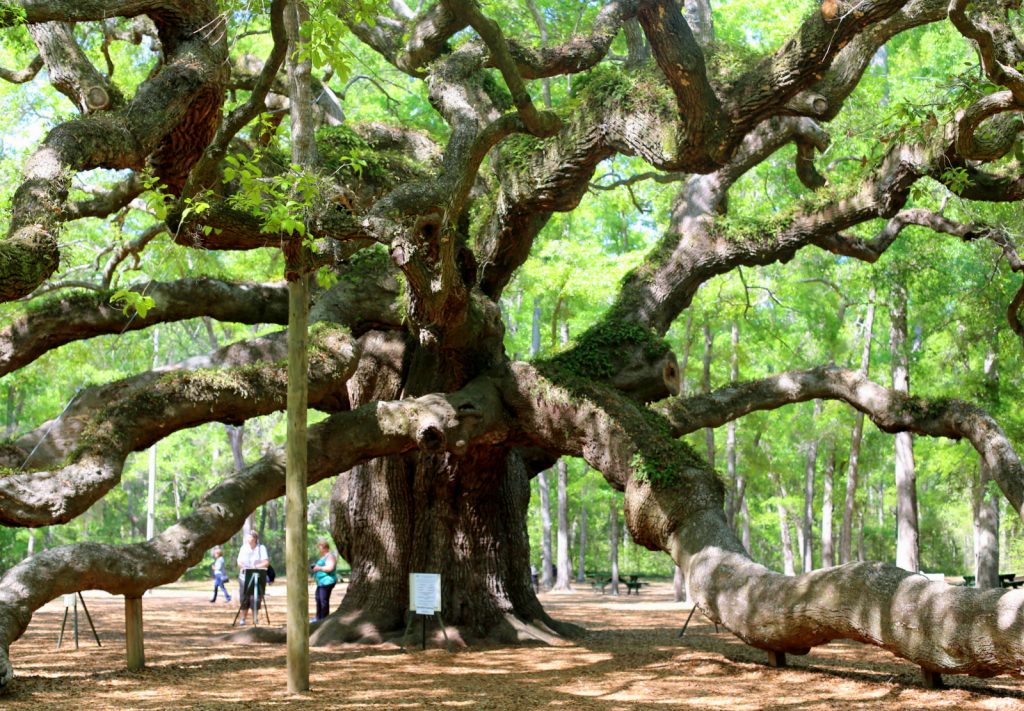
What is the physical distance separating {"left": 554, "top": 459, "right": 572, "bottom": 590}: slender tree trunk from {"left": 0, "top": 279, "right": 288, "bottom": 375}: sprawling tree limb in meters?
16.4

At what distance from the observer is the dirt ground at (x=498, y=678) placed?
Result: 7.18 meters

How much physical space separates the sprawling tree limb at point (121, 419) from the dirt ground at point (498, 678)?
1490mm

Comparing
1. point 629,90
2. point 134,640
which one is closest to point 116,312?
point 134,640

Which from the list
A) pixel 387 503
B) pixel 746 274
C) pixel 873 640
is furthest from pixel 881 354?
Answer: pixel 873 640

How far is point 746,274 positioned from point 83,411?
19.5 meters

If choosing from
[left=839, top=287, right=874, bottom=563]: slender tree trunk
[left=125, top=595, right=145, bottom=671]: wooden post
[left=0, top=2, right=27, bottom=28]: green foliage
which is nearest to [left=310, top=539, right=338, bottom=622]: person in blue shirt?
[left=125, top=595, right=145, bottom=671]: wooden post

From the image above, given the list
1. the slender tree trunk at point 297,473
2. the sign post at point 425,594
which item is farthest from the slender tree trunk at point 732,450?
the slender tree trunk at point 297,473

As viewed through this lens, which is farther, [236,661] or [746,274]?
[746,274]

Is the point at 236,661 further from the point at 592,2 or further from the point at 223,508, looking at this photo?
the point at 592,2

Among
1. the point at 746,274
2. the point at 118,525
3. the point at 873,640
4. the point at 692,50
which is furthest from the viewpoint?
the point at 118,525

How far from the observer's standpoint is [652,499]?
9.77 metres

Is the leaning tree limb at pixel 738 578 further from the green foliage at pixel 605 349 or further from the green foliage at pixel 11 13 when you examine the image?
the green foliage at pixel 11 13

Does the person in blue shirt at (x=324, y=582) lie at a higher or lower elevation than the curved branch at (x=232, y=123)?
lower

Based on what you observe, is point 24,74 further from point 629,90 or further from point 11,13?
point 629,90
